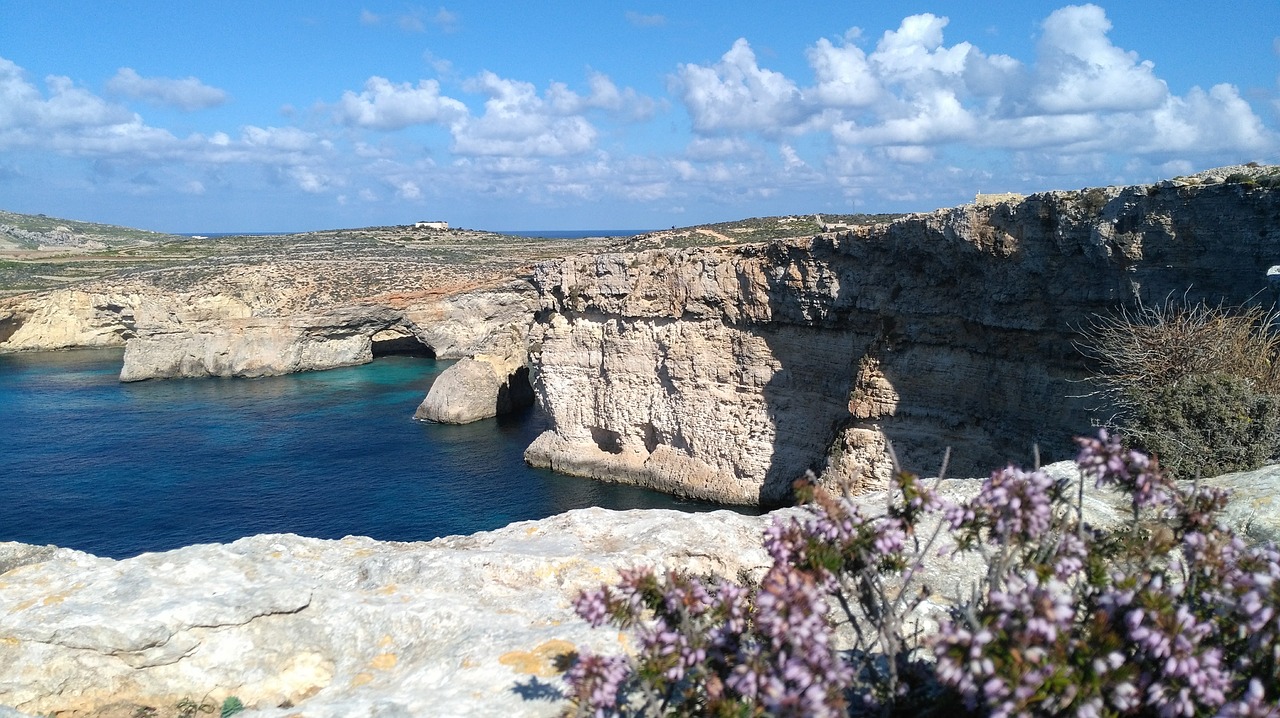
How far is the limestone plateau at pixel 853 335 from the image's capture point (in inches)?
609

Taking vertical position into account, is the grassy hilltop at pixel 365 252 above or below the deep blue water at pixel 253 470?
above

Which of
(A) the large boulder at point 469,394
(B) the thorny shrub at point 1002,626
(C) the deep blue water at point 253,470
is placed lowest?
(C) the deep blue water at point 253,470

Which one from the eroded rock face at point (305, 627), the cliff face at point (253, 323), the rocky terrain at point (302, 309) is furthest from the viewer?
the cliff face at point (253, 323)

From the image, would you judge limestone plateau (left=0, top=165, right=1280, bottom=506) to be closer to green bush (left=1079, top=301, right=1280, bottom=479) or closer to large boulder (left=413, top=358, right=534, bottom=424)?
large boulder (left=413, top=358, right=534, bottom=424)

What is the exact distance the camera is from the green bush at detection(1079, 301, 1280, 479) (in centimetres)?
811

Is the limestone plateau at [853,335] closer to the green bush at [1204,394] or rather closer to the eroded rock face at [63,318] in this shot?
the green bush at [1204,394]

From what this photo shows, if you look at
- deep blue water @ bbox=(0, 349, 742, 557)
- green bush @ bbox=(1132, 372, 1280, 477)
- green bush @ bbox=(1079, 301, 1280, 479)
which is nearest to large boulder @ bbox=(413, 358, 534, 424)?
deep blue water @ bbox=(0, 349, 742, 557)

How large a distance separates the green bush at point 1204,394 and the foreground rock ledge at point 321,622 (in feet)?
6.79

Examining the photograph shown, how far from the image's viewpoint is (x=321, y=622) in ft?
16.6

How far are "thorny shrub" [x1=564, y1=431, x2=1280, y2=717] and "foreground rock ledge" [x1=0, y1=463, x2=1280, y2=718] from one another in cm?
96

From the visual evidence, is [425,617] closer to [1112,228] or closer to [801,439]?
[1112,228]

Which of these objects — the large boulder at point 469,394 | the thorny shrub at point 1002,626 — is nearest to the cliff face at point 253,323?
the large boulder at point 469,394

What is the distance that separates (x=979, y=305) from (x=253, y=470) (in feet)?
87.3

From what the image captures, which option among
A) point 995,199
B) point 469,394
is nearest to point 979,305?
point 995,199
